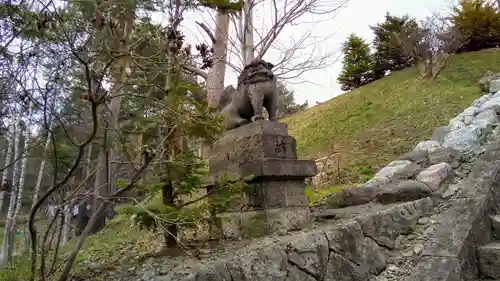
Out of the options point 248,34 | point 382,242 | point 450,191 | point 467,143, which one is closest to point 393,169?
point 467,143

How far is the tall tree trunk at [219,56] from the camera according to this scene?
23.1ft

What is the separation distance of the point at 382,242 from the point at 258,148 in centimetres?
120

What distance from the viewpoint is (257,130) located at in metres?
2.81

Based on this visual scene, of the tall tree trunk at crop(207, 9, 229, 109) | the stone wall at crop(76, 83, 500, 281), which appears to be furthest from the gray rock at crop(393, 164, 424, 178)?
the tall tree trunk at crop(207, 9, 229, 109)

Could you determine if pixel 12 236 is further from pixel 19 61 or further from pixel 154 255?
pixel 19 61

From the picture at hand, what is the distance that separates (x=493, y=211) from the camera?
9.77 feet

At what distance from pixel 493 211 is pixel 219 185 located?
230 cm

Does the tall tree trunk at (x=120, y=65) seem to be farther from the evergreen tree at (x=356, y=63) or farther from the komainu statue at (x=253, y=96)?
the evergreen tree at (x=356, y=63)

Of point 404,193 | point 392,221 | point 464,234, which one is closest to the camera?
point 464,234

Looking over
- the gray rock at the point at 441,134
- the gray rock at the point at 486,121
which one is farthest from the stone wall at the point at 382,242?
the gray rock at the point at 441,134

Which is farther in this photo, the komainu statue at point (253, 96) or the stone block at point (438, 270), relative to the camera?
the komainu statue at point (253, 96)

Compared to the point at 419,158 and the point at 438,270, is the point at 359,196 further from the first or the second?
the point at 419,158

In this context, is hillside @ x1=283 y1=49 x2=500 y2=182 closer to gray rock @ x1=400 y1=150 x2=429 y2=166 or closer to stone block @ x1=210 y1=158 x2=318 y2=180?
gray rock @ x1=400 y1=150 x2=429 y2=166

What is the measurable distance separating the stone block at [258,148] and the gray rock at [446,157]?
2.18 metres
